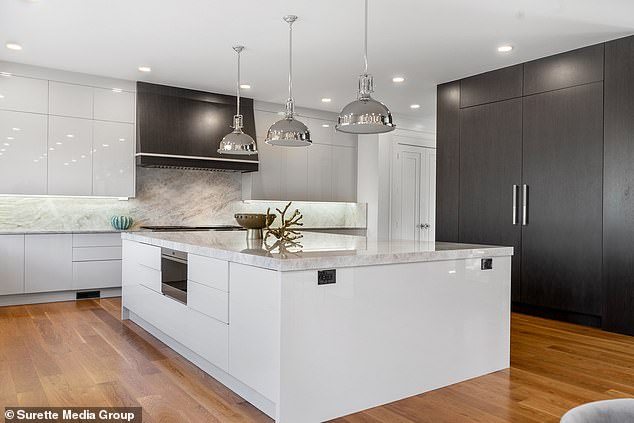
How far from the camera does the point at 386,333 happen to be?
2.60 meters

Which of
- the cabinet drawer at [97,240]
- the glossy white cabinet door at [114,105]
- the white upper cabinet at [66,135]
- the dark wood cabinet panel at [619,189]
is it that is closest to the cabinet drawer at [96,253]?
the cabinet drawer at [97,240]

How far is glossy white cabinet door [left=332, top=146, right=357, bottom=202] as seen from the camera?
774 cm

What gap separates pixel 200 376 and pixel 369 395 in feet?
3.51

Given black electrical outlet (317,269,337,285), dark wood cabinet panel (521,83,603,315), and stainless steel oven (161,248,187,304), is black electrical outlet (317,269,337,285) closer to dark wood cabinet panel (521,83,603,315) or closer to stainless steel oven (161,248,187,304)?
stainless steel oven (161,248,187,304)

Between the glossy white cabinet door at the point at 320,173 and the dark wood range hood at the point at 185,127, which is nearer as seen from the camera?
the dark wood range hood at the point at 185,127

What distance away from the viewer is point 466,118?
5.74m

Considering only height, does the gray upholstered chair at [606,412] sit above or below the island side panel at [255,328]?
above

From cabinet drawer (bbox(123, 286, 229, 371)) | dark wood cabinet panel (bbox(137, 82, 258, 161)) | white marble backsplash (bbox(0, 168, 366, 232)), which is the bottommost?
cabinet drawer (bbox(123, 286, 229, 371))

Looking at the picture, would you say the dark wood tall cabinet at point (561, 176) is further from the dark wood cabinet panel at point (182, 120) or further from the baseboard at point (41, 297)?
the baseboard at point (41, 297)

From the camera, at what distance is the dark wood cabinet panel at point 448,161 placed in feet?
19.3

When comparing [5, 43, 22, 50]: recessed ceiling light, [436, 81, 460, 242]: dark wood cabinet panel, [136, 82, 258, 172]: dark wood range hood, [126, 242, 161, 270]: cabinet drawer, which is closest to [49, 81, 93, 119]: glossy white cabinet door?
[136, 82, 258, 172]: dark wood range hood

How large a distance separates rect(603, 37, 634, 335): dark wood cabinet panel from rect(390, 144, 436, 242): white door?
3797 millimetres

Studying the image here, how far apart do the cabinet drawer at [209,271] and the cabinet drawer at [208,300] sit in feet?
0.11

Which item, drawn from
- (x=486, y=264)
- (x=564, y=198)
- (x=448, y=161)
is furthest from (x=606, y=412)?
(x=448, y=161)
